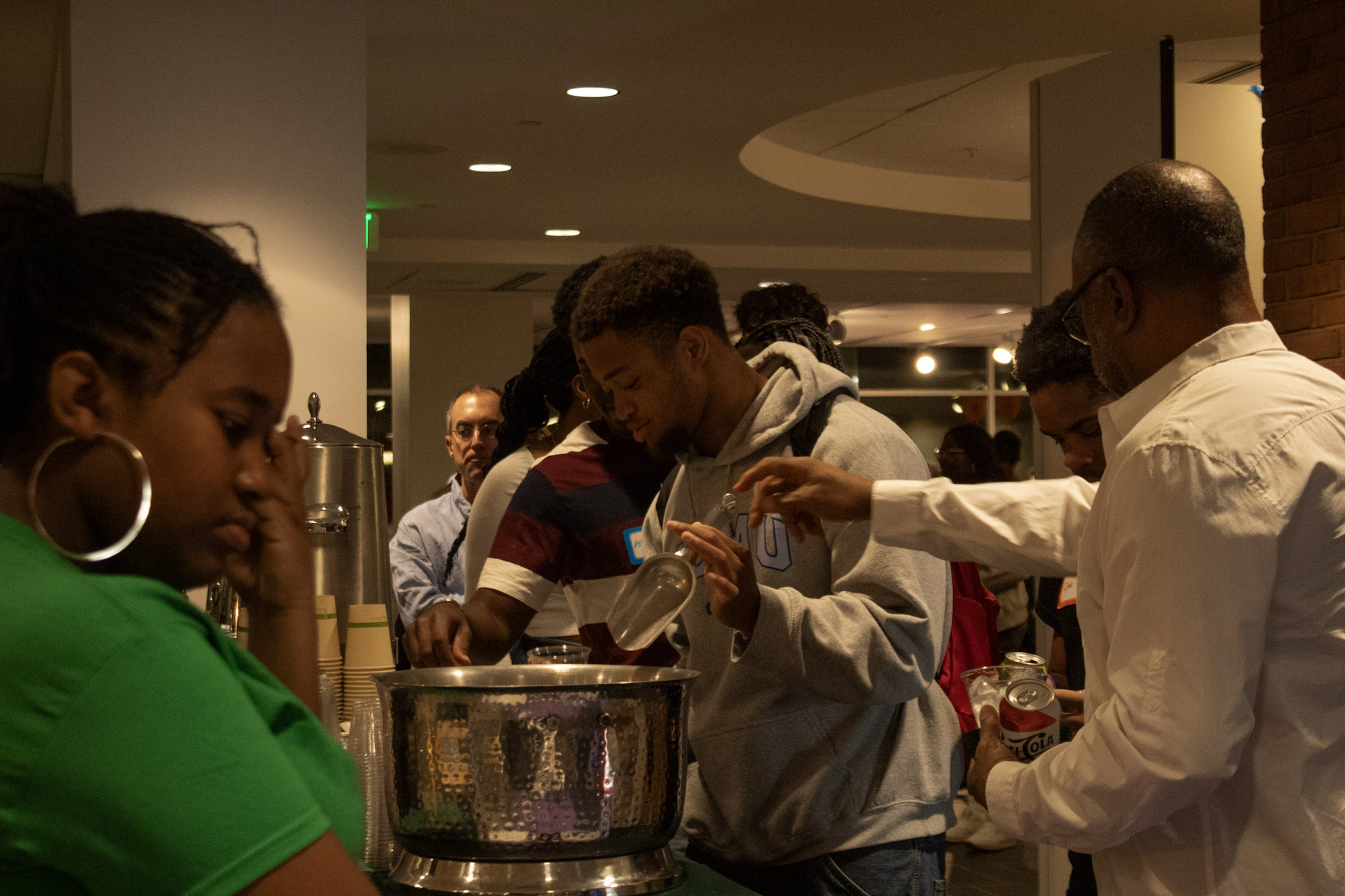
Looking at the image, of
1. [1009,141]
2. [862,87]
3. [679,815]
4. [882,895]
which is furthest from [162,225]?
[1009,141]

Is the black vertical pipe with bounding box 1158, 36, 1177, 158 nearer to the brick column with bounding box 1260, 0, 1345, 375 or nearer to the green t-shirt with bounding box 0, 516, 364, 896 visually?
the brick column with bounding box 1260, 0, 1345, 375

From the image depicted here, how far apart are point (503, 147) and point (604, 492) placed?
4222mm

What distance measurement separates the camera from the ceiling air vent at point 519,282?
359 inches

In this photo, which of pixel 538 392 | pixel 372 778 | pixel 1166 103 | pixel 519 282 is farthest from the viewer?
pixel 519 282

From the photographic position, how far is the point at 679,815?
52.4 inches

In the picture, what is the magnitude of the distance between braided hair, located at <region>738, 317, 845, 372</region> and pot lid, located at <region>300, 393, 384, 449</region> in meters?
0.88

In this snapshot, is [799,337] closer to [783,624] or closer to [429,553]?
[783,624]

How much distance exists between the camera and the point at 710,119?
552 cm

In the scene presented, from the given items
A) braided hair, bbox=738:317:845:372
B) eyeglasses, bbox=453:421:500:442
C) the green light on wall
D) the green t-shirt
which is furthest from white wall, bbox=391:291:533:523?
the green t-shirt

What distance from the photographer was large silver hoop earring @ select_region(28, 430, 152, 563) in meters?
0.71

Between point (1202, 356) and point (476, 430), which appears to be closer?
point (1202, 356)

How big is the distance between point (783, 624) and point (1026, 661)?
13.1 inches

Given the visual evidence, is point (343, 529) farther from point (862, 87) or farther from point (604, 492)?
point (862, 87)

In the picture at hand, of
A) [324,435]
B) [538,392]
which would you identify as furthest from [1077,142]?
[324,435]
